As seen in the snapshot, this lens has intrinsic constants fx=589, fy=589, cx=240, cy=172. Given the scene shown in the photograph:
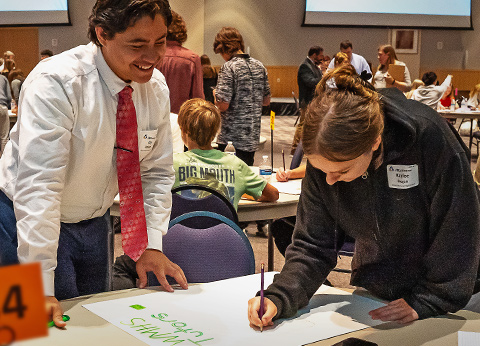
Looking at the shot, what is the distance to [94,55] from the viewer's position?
1.69 m

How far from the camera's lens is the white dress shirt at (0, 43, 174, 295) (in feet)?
4.79

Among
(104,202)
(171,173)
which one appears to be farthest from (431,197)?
(104,202)

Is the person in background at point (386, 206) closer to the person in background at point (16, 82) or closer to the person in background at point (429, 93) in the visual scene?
the person in background at point (429, 93)

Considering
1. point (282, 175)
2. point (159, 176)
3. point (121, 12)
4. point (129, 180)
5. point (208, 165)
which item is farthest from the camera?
point (282, 175)

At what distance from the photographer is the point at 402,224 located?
63.0 inches

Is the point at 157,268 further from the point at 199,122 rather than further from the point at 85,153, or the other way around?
the point at 199,122

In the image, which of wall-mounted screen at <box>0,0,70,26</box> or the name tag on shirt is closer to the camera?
the name tag on shirt

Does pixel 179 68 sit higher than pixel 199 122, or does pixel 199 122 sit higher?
pixel 179 68

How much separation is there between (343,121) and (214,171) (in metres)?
1.85

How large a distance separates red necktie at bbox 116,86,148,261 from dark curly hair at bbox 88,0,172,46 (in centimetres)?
20

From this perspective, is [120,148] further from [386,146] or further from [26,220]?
[386,146]

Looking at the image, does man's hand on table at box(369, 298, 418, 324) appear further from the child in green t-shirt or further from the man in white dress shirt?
the child in green t-shirt

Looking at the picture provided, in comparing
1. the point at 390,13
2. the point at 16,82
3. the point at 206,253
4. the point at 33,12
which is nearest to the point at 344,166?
the point at 206,253

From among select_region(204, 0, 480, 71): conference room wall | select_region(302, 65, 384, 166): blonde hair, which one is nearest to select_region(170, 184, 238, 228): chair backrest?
select_region(302, 65, 384, 166): blonde hair
